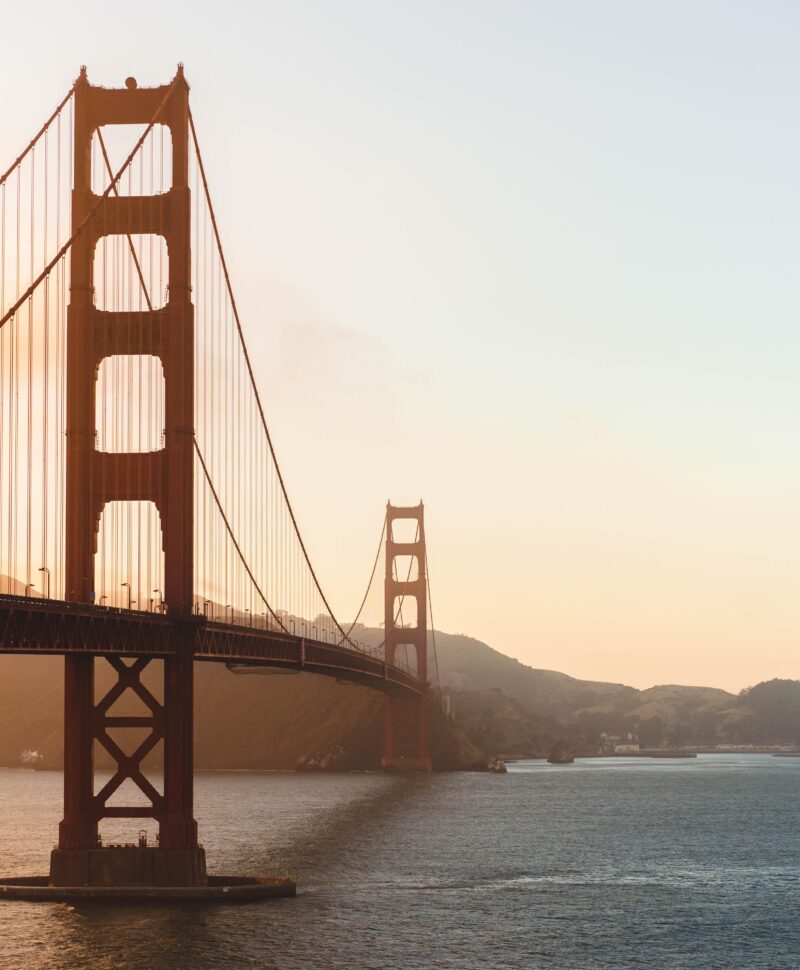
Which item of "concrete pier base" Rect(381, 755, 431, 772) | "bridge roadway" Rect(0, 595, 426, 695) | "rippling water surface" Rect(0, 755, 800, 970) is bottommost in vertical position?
"rippling water surface" Rect(0, 755, 800, 970)

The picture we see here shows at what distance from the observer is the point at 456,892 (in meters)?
52.4

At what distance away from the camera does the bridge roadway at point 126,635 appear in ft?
117

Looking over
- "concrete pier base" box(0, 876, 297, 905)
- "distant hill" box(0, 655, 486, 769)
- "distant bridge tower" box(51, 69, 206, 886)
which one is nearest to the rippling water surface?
"concrete pier base" box(0, 876, 297, 905)

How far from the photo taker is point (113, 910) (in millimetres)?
43031

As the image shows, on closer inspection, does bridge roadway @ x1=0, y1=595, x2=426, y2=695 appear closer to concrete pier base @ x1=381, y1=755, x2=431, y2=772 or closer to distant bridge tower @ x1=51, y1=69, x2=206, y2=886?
distant bridge tower @ x1=51, y1=69, x2=206, y2=886

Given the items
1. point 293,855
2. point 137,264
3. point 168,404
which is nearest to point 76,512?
point 168,404

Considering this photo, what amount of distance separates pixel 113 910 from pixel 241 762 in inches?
5659

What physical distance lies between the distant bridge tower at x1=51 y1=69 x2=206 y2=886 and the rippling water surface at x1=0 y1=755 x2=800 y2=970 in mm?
2744

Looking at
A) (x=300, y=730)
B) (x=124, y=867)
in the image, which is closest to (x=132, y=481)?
(x=124, y=867)

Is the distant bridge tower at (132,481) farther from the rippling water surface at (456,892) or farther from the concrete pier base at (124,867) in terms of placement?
the rippling water surface at (456,892)

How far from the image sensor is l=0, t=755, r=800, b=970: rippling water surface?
1553 inches

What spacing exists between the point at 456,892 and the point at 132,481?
59.7 ft

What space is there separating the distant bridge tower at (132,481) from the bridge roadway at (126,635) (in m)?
0.60

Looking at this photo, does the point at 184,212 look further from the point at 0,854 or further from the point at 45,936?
the point at 0,854
